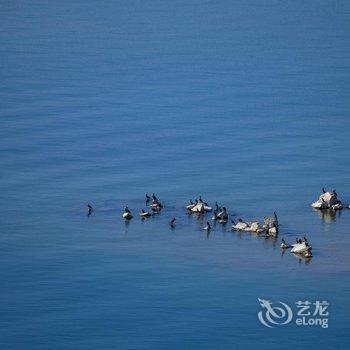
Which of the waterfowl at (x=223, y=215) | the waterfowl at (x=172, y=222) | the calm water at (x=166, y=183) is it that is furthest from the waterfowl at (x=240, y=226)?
the waterfowl at (x=172, y=222)

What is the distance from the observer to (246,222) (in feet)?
374

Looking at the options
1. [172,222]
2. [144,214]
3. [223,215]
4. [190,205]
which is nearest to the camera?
[172,222]

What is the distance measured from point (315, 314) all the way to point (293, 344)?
5116 mm

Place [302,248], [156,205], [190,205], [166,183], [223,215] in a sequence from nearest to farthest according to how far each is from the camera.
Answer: [302,248]
[223,215]
[190,205]
[156,205]
[166,183]

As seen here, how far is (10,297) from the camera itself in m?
99.6

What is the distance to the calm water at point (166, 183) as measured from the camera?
96500 mm

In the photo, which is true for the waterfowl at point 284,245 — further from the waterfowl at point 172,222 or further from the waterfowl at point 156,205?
the waterfowl at point 156,205

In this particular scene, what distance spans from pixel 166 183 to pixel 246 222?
13333 mm

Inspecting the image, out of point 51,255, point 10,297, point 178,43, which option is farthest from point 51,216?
point 178,43

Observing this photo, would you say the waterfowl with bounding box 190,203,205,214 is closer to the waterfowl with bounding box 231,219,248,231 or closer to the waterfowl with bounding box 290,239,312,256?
the waterfowl with bounding box 231,219,248,231

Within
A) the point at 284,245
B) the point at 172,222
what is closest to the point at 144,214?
the point at 172,222

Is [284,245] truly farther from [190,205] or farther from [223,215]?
[190,205]

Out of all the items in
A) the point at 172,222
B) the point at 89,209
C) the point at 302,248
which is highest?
the point at 89,209

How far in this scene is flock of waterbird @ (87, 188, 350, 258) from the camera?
108 m
